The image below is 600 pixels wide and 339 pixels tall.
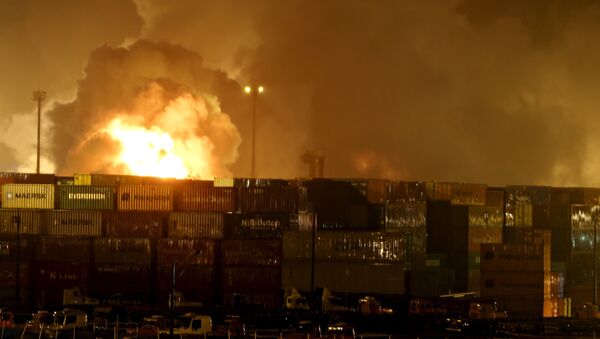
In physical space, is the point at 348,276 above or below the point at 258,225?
below

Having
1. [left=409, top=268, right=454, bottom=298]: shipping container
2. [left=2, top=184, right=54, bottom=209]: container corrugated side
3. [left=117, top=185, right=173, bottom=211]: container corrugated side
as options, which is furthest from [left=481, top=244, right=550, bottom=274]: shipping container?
[left=2, top=184, right=54, bottom=209]: container corrugated side

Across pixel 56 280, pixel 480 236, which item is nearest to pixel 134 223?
pixel 56 280

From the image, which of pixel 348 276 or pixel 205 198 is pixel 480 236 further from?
pixel 205 198

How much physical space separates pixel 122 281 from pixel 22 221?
7.72 metres

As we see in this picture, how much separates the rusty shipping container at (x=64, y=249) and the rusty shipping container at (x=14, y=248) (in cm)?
43

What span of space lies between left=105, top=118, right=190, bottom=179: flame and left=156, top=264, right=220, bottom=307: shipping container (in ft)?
81.4

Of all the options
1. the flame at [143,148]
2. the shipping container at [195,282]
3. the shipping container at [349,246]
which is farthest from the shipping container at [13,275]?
the flame at [143,148]

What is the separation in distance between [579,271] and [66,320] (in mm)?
35926

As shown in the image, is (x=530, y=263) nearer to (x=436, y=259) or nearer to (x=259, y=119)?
(x=436, y=259)

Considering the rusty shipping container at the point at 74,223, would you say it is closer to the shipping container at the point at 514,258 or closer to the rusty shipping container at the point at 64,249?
the rusty shipping container at the point at 64,249

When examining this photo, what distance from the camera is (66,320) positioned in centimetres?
4791

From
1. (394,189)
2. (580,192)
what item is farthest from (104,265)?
(580,192)

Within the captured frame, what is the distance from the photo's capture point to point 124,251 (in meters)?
62.5

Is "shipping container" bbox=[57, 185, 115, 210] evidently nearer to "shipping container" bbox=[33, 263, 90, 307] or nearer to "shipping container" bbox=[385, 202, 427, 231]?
"shipping container" bbox=[33, 263, 90, 307]
